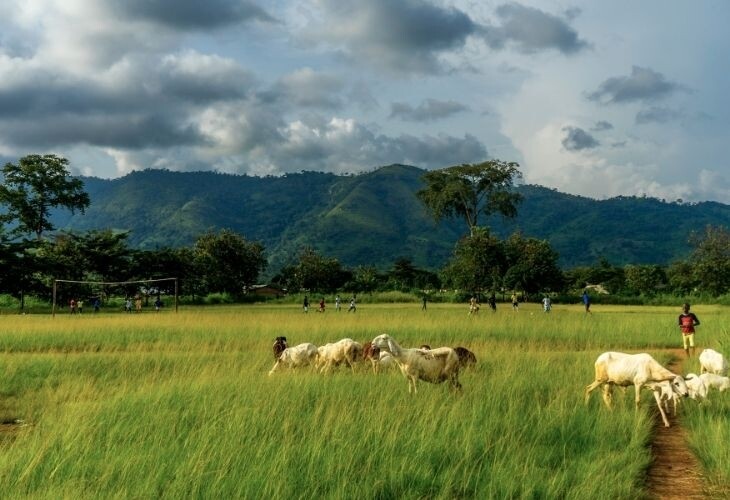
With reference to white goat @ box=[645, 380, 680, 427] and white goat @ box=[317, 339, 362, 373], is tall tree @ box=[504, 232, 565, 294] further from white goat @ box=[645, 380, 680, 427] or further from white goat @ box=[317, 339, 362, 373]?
white goat @ box=[645, 380, 680, 427]

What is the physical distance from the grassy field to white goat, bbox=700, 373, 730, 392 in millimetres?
1106

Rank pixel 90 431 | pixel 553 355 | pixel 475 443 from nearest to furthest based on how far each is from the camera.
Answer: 1. pixel 475 443
2. pixel 90 431
3. pixel 553 355

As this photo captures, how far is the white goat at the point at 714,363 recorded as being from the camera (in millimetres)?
12516

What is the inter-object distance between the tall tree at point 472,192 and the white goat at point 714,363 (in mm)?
53585

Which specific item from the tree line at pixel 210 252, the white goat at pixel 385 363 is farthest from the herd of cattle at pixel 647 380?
the tree line at pixel 210 252

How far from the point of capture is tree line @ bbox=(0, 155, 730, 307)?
54219 mm

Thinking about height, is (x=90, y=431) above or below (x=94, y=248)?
below

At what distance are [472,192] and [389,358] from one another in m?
55.3

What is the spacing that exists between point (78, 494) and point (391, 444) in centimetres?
344

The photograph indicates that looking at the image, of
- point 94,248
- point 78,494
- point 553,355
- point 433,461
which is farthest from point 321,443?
point 94,248

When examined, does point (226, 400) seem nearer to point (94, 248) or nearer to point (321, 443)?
point (321, 443)

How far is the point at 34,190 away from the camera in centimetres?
6512

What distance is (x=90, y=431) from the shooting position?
8203 mm

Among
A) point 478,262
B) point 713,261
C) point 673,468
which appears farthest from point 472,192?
point 673,468
